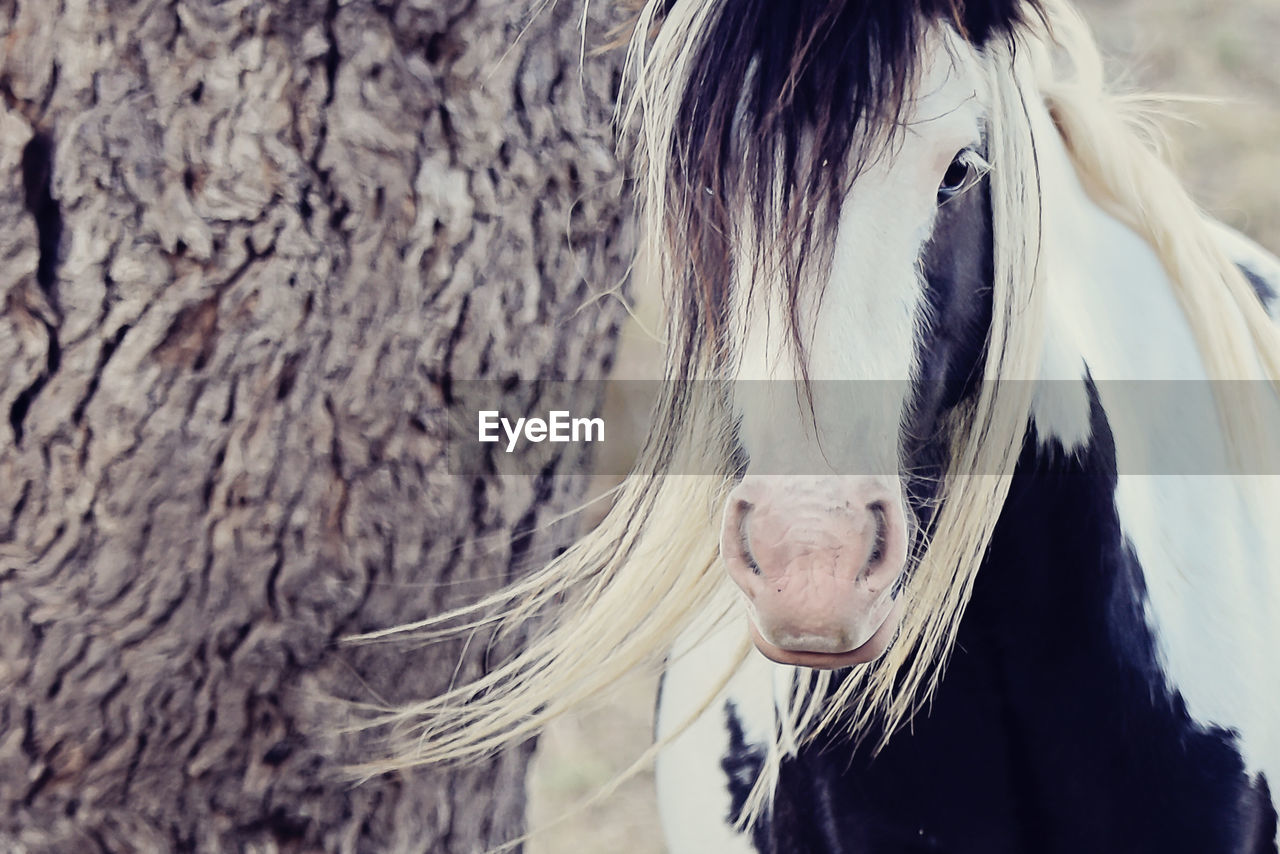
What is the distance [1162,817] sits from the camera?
3.57ft

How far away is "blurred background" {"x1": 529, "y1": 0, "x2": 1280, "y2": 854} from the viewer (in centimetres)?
276

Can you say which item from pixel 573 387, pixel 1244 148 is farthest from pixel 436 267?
pixel 1244 148

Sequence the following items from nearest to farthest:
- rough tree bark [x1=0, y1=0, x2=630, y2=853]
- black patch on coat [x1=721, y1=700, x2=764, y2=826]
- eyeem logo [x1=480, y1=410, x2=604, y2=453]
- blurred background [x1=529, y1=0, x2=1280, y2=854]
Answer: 1. rough tree bark [x1=0, y1=0, x2=630, y2=853]
2. black patch on coat [x1=721, y1=700, x2=764, y2=826]
3. eyeem logo [x1=480, y1=410, x2=604, y2=453]
4. blurred background [x1=529, y1=0, x2=1280, y2=854]

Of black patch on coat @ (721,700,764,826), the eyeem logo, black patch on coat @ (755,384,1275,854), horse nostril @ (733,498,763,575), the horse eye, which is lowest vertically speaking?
black patch on coat @ (721,700,764,826)

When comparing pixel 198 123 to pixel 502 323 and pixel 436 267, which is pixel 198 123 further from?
A: pixel 502 323

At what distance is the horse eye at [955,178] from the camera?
933 millimetres

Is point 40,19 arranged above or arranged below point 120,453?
above

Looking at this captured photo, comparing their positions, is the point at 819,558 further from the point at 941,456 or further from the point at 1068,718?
the point at 1068,718

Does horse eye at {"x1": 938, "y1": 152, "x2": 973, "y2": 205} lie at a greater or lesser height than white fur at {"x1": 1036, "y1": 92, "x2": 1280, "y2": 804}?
greater

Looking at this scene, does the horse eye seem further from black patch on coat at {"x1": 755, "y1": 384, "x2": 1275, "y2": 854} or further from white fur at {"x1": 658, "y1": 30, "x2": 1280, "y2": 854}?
black patch on coat at {"x1": 755, "y1": 384, "x2": 1275, "y2": 854}

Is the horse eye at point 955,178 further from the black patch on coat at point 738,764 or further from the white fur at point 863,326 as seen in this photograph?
the black patch on coat at point 738,764

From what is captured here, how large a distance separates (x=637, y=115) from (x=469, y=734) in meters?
0.86

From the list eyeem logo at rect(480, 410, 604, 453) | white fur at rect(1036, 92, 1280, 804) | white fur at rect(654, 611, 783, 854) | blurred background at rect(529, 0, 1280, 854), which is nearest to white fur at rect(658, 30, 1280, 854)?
white fur at rect(1036, 92, 1280, 804)

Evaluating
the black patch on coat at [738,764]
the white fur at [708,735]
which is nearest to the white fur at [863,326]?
the white fur at [708,735]
